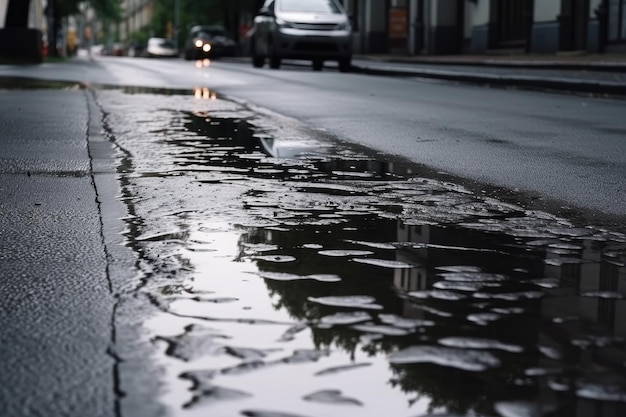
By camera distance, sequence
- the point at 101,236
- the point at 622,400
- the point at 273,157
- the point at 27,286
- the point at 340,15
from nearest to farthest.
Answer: the point at 622,400
the point at 27,286
the point at 101,236
the point at 273,157
the point at 340,15

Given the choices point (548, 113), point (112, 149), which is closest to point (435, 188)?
point (112, 149)

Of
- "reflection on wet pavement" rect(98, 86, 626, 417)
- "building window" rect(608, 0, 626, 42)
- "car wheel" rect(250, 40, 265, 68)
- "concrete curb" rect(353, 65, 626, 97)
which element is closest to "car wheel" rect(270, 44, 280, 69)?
"car wheel" rect(250, 40, 265, 68)

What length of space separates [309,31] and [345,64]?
142cm

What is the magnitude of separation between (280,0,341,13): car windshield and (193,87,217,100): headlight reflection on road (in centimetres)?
1079

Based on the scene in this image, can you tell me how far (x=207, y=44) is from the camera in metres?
52.2

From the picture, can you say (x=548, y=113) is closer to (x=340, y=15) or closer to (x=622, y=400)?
(x=622, y=400)

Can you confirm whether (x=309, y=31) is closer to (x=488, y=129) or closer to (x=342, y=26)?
(x=342, y=26)

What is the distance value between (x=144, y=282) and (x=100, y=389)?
1.14m

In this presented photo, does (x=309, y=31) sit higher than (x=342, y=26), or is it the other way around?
(x=342, y=26)

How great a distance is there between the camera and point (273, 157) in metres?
7.86

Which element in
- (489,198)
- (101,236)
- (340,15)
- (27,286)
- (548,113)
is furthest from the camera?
(340,15)

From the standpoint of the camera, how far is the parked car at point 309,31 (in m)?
27.8

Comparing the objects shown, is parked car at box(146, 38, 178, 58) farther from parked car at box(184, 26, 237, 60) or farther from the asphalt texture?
the asphalt texture

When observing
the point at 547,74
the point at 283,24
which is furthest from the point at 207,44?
the point at 547,74
